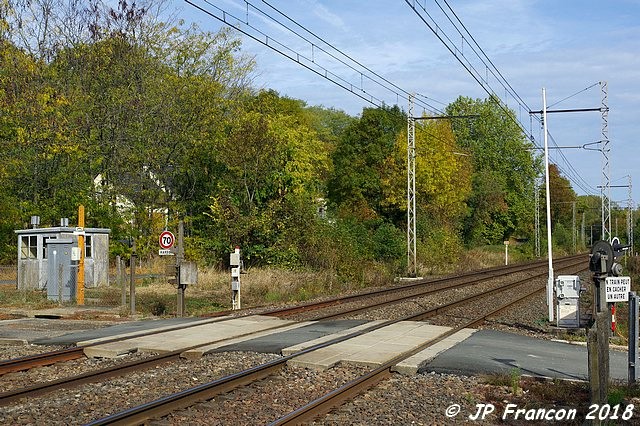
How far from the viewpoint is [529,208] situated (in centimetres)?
7931

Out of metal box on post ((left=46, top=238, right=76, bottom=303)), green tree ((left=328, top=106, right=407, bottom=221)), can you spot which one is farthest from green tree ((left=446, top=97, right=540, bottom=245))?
metal box on post ((left=46, top=238, right=76, bottom=303))

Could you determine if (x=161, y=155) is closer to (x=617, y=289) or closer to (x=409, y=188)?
(x=409, y=188)

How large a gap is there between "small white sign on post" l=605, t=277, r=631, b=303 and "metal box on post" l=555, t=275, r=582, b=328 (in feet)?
18.4

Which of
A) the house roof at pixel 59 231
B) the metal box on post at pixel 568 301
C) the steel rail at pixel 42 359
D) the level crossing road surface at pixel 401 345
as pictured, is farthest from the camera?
the house roof at pixel 59 231

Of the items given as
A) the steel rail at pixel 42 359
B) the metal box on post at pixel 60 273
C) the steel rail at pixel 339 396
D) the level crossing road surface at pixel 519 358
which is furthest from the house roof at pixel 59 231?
the steel rail at pixel 339 396

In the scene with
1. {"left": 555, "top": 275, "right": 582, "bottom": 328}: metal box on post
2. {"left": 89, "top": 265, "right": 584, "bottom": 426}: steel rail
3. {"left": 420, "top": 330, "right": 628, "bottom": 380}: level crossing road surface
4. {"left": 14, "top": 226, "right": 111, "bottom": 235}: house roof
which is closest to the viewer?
{"left": 89, "top": 265, "right": 584, "bottom": 426}: steel rail

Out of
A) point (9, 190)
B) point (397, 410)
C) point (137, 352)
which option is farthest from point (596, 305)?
point (9, 190)

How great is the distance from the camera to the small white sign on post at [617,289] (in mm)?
10781

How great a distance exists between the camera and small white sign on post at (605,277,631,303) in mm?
10781

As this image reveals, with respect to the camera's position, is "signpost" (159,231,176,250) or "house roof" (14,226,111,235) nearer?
"signpost" (159,231,176,250)

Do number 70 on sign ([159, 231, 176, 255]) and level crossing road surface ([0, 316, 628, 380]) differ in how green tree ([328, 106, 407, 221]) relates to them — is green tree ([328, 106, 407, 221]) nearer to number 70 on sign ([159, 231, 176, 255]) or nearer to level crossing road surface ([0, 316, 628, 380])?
number 70 on sign ([159, 231, 176, 255])

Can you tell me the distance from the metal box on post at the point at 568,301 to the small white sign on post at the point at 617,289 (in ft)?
18.4

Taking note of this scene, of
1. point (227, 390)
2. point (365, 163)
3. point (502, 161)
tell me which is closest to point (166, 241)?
point (227, 390)

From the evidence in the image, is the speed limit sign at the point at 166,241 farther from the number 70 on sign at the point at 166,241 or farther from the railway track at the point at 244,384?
the railway track at the point at 244,384
